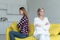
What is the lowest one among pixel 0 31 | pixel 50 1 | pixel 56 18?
pixel 0 31

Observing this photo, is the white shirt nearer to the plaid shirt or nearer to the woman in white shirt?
the woman in white shirt

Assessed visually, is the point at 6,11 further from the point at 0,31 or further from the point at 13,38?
the point at 13,38

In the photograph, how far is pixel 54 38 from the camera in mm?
4234

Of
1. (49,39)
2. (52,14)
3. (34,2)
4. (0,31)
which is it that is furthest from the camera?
(0,31)

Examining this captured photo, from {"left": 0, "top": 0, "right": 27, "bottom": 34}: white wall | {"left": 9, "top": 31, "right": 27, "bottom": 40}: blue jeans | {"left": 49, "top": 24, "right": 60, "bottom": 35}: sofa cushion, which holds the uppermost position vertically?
{"left": 0, "top": 0, "right": 27, "bottom": 34}: white wall

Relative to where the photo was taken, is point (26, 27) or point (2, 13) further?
point (2, 13)

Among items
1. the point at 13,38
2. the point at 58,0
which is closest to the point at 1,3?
the point at 58,0

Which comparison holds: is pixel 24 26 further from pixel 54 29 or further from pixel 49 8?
pixel 49 8

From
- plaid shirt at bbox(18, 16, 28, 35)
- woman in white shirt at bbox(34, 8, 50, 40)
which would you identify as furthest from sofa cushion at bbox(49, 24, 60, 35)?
plaid shirt at bbox(18, 16, 28, 35)

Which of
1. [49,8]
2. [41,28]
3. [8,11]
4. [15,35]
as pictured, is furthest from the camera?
[8,11]

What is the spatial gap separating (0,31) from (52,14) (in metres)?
2.27

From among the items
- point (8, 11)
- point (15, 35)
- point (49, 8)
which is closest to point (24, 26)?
point (15, 35)

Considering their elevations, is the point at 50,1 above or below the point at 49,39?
above

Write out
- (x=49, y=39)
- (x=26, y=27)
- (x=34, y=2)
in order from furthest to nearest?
(x=34, y=2), (x=26, y=27), (x=49, y=39)
